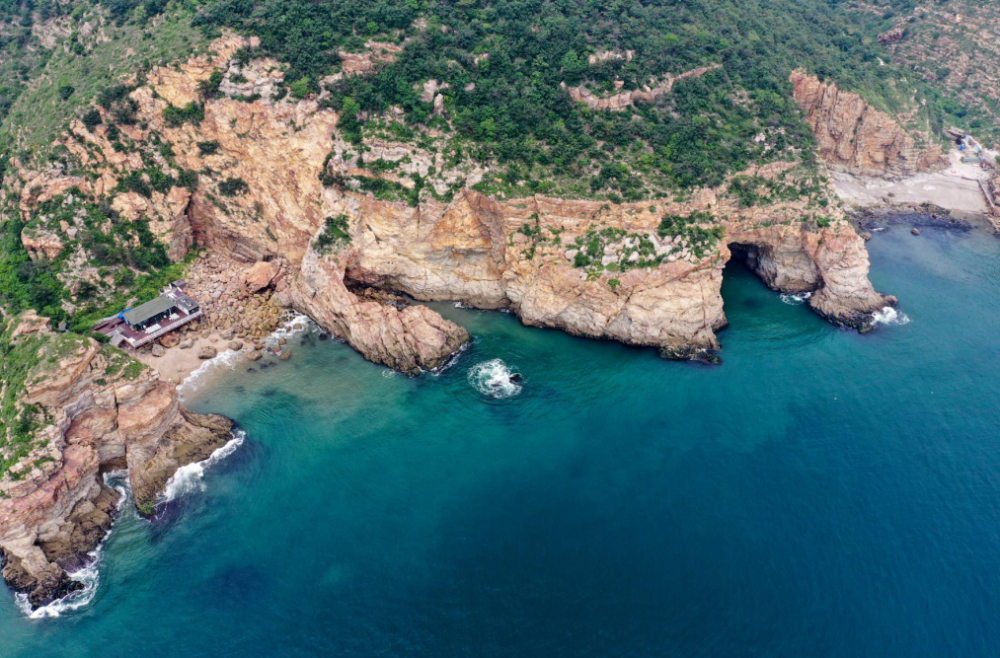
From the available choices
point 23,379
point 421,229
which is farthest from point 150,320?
point 421,229

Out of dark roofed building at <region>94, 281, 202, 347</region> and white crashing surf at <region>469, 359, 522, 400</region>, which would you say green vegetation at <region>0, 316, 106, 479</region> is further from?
white crashing surf at <region>469, 359, 522, 400</region>

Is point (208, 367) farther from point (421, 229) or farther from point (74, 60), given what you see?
point (74, 60)

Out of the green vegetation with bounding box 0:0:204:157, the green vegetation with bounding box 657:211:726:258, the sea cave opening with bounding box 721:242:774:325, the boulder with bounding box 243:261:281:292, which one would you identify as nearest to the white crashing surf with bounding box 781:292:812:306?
the sea cave opening with bounding box 721:242:774:325

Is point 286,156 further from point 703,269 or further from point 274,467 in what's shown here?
point 703,269

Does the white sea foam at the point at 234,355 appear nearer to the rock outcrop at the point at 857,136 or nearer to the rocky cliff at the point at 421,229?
the rocky cliff at the point at 421,229

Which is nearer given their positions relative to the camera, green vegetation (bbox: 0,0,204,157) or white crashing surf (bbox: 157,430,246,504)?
white crashing surf (bbox: 157,430,246,504)

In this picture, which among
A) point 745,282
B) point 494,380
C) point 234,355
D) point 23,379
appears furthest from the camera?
point 745,282

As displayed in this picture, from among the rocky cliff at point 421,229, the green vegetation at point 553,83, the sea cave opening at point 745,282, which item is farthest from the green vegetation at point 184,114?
the sea cave opening at point 745,282
